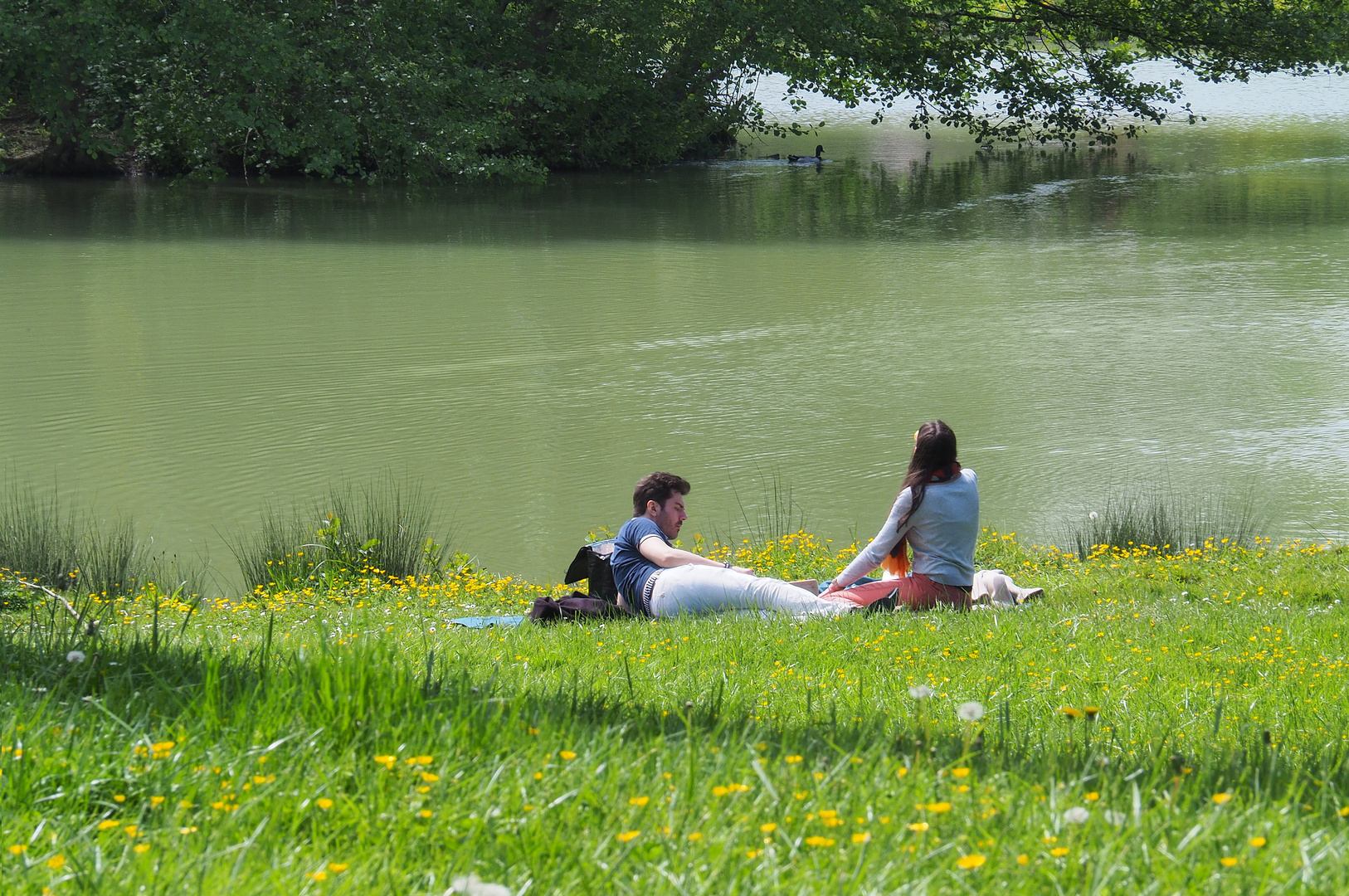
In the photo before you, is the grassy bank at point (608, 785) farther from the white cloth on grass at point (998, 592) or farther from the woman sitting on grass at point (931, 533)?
the white cloth on grass at point (998, 592)

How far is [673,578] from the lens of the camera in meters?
6.62

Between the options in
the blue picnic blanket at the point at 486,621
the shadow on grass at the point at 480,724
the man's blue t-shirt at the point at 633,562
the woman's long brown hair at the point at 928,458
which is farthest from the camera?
the man's blue t-shirt at the point at 633,562

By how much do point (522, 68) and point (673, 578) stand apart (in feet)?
87.1

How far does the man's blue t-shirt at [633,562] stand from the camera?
6.81 metres

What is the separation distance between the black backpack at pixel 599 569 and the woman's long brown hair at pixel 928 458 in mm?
1407

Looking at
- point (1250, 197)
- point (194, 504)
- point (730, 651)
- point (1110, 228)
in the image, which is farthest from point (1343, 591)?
point (1250, 197)

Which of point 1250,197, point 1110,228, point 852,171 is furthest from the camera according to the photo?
point 852,171

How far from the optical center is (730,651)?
5.10 meters

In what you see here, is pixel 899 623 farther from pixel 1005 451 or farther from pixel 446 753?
pixel 1005 451

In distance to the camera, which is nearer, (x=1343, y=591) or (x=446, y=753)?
(x=446, y=753)

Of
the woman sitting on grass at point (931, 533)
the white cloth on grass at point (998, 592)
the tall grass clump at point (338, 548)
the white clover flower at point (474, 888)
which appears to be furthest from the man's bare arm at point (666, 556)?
the white clover flower at point (474, 888)

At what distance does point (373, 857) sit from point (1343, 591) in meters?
6.10

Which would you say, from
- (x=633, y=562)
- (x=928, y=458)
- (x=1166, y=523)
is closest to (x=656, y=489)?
(x=633, y=562)

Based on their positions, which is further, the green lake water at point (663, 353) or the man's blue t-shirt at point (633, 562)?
the green lake water at point (663, 353)
